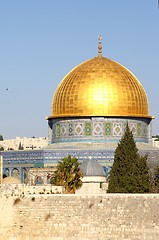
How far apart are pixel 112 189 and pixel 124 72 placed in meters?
17.5

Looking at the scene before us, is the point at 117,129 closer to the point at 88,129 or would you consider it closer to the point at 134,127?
A: the point at 134,127

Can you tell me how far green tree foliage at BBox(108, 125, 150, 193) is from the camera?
3334 centimetres

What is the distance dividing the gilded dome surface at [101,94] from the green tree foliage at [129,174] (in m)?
12.0

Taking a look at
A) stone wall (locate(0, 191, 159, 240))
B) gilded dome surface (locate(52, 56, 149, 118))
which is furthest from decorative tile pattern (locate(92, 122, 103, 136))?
stone wall (locate(0, 191, 159, 240))

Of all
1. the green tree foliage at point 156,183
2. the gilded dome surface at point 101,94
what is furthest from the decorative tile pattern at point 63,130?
the green tree foliage at point 156,183

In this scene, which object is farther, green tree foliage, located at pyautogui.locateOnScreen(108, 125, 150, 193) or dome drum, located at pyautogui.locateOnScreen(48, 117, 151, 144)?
dome drum, located at pyautogui.locateOnScreen(48, 117, 151, 144)

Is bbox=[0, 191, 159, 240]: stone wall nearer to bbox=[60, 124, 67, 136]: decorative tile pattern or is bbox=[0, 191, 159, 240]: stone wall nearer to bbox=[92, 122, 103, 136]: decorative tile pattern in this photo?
bbox=[92, 122, 103, 136]: decorative tile pattern

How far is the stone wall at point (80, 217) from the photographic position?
90.9ft

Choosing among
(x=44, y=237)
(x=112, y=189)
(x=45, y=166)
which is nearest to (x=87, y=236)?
(x=44, y=237)

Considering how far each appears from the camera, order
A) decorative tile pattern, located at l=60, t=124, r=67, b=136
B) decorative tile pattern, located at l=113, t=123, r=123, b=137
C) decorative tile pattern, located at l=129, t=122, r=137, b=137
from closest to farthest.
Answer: decorative tile pattern, located at l=113, t=123, r=123, b=137, decorative tile pattern, located at l=129, t=122, r=137, b=137, decorative tile pattern, located at l=60, t=124, r=67, b=136

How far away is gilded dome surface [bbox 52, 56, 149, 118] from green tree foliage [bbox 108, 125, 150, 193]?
12.0 m

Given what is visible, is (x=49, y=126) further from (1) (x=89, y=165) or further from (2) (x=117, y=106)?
(1) (x=89, y=165)

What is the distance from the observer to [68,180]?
3497 centimetres

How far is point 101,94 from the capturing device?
50188mm
